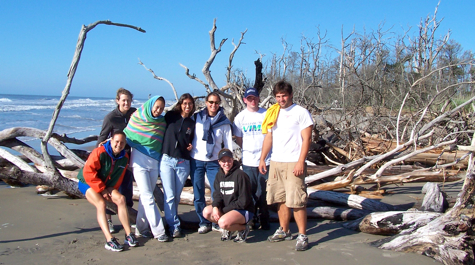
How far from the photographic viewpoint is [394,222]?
3.93m

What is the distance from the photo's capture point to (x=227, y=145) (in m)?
4.35

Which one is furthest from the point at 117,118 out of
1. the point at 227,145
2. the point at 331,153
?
the point at 331,153

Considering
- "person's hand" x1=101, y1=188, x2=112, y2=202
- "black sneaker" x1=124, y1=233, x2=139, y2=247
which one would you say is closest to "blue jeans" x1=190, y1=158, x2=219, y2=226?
"black sneaker" x1=124, y1=233, x2=139, y2=247

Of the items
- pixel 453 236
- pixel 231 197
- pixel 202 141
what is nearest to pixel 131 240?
pixel 231 197

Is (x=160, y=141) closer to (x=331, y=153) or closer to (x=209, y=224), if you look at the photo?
(x=209, y=224)

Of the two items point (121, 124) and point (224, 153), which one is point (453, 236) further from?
point (121, 124)

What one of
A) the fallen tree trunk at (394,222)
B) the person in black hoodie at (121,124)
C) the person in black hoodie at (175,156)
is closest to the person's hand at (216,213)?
the person in black hoodie at (175,156)

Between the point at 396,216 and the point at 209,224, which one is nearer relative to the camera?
the point at 396,216

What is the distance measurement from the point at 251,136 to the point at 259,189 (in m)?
0.68

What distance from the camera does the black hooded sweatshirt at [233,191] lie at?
4016 mm

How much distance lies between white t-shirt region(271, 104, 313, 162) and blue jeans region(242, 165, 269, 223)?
1.85 feet

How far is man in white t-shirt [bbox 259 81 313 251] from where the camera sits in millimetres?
3691

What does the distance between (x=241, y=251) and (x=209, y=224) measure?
0.79 meters

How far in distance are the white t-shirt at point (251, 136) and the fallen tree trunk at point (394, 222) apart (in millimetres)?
1380
